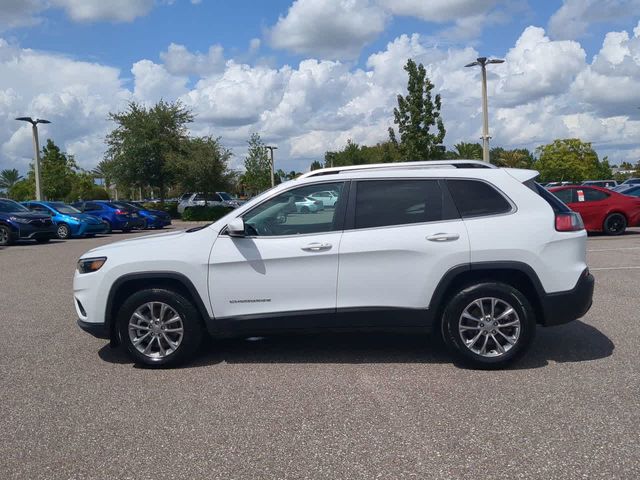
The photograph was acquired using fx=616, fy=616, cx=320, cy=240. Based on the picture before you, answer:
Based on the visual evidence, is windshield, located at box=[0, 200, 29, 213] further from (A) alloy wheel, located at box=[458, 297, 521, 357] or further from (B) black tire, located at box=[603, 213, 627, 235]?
(A) alloy wheel, located at box=[458, 297, 521, 357]

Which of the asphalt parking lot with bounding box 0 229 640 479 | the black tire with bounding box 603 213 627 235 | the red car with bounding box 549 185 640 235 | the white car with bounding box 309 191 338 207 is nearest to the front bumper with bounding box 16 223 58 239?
the asphalt parking lot with bounding box 0 229 640 479

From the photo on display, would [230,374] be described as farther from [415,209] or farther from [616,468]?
[616,468]

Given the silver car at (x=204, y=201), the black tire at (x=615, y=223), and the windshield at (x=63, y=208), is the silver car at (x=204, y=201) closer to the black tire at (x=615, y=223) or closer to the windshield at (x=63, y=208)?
the windshield at (x=63, y=208)

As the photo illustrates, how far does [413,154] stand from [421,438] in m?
28.5

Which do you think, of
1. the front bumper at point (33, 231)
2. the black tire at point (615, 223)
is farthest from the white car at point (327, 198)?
the front bumper at point (33, 231)

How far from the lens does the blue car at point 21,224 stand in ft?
64.0

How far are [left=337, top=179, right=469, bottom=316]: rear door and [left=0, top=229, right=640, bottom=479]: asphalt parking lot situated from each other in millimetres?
649

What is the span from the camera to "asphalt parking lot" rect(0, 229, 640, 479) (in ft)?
12.0

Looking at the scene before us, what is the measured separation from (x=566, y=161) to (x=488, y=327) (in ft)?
196

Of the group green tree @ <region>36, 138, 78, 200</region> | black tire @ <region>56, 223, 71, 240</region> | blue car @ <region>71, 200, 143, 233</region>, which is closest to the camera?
black tire @ <region>56, 223, 71, 240</region>

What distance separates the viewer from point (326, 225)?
5.49 metres

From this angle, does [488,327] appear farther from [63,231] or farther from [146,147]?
[146,147]

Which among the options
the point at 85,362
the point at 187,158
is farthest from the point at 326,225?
the point at 187,158

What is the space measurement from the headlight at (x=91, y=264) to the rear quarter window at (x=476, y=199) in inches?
127
